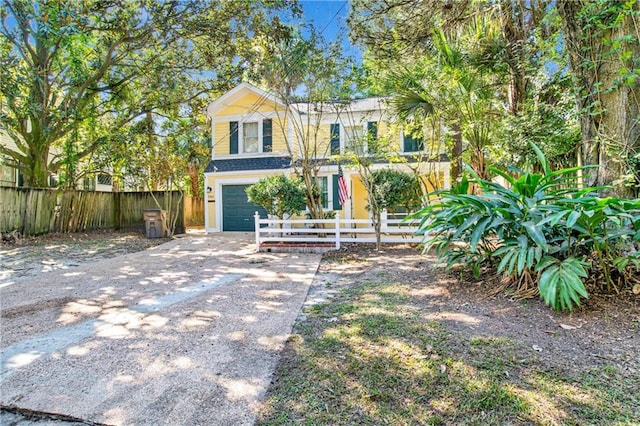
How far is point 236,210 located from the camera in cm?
1292

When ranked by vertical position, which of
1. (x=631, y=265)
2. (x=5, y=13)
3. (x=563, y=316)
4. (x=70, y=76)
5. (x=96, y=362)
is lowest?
(x=96, y=362)

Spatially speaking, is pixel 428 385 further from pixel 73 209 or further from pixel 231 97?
pixel 73 209

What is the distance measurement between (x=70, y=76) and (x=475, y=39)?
38.8 ft

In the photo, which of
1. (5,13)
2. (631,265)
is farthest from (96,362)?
(5,13)

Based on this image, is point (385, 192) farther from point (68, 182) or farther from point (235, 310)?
point (68, 182)

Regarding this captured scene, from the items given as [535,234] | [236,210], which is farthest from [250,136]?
[535,234]

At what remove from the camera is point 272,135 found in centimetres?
1260

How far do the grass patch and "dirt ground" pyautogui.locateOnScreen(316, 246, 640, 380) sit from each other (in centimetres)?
14

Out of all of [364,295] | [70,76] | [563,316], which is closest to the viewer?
[563,316]

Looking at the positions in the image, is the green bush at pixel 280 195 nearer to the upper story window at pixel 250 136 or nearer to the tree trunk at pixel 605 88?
the upper story window at pixel 250 136

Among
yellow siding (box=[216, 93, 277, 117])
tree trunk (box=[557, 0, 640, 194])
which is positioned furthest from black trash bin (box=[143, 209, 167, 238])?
tree trunk (box=[557, 0, 640, 194])

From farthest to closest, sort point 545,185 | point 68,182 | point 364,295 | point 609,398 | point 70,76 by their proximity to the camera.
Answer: point 68,182, point 70,76, point 364,295, point 545,185, point 609,398

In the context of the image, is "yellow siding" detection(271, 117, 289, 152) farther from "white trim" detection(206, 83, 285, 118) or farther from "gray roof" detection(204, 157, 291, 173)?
"white trim" detection(206, 83, 285, 118)

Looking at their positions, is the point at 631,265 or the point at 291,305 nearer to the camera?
the point at 631,265
